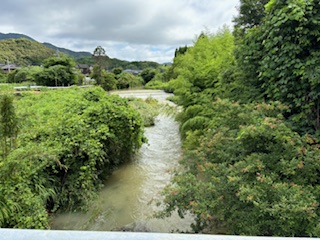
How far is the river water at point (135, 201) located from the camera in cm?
350

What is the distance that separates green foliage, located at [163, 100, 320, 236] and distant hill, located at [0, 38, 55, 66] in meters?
44.9

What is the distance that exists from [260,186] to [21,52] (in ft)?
173

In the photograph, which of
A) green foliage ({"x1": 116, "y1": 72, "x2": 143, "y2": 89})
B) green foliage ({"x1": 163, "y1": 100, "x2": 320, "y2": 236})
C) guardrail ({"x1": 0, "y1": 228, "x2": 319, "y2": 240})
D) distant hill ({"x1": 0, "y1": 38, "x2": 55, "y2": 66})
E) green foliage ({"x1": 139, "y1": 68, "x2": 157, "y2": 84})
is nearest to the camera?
guardrail ({"x1": 0, "y1": 228, "x2": 319, "y2": 240})

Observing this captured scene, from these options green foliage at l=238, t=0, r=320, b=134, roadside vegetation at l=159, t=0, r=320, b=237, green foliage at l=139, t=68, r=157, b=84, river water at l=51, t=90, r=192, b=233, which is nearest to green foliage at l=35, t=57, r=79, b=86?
green foliage at l=139, t=68, r=157, b=84

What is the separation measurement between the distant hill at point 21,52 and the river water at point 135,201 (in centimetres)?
4165

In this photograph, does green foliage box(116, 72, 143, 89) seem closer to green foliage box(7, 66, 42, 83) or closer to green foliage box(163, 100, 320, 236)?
green foliage box(7, 66, 42, 83)

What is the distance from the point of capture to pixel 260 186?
7.06 ft

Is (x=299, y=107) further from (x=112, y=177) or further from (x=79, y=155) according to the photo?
(x=112, y=177)

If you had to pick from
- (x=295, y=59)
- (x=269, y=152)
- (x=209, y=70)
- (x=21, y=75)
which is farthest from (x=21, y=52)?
(x=269, y=152)

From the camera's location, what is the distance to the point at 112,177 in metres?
5.27

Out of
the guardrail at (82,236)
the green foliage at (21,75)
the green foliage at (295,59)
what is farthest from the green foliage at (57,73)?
the guardrail at (82,236)

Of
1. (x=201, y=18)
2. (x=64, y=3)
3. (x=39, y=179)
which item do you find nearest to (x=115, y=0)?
(x=64, y=3)

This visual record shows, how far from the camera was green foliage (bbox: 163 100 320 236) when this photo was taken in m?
1.97

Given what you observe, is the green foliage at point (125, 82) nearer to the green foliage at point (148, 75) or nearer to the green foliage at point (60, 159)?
the green foliage at point (148, 75)
